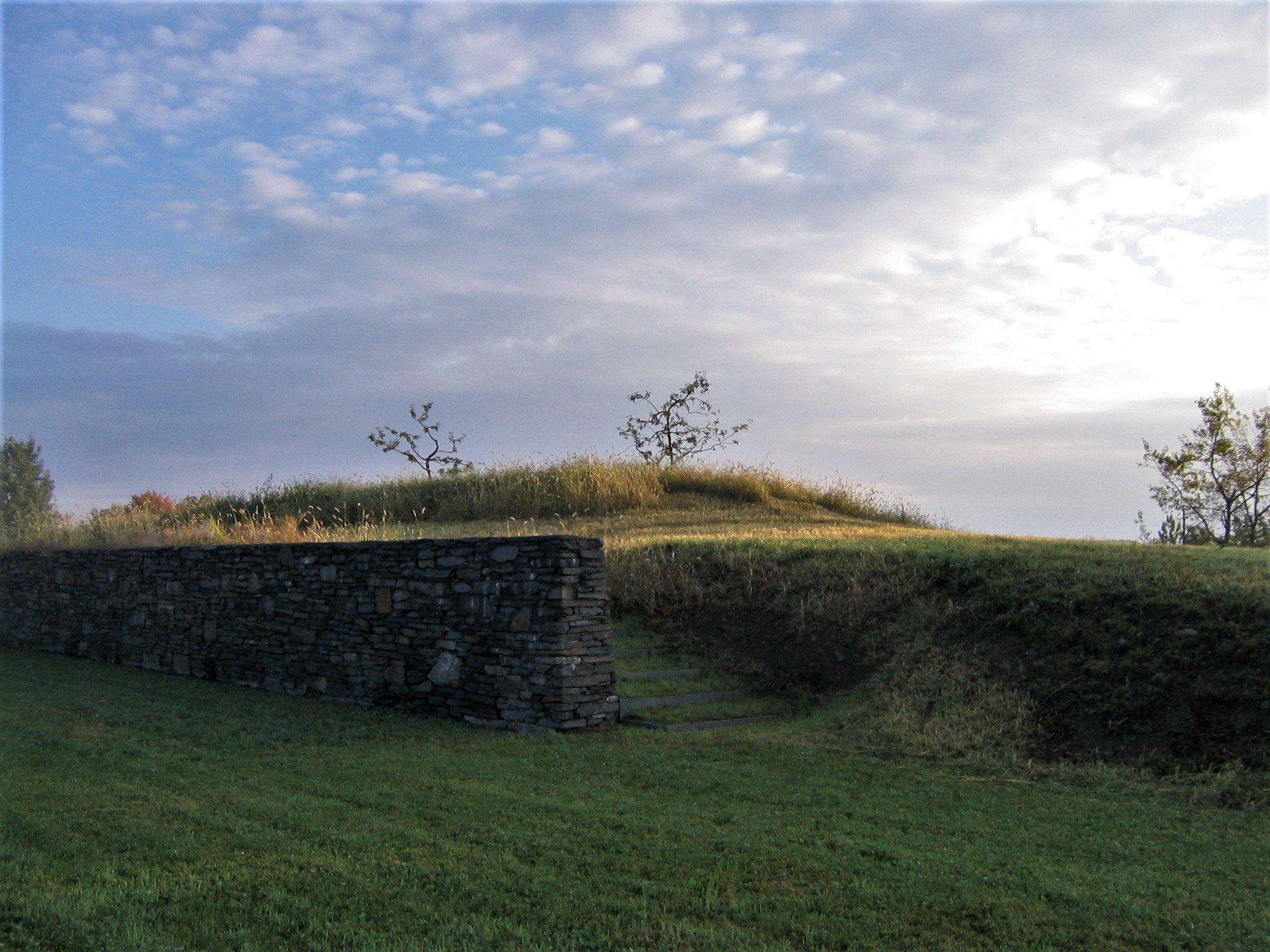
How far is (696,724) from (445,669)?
2316 mm

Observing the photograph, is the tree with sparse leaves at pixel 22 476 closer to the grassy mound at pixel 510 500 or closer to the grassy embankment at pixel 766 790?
the grassy mound at pixel 510 500

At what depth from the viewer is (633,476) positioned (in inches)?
773

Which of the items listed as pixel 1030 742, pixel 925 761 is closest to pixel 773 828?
pixel 925 761

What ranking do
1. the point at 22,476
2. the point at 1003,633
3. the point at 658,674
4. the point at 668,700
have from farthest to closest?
the point at 22,476 → the point at 658,674 → the point at 668,700 → the point at 1003,633

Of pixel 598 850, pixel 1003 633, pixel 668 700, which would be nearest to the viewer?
pixel 598 850

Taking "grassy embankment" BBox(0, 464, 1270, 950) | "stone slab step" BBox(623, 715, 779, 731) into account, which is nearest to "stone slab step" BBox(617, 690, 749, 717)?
"stone slab step" BBox(623, 715, 779, 731)

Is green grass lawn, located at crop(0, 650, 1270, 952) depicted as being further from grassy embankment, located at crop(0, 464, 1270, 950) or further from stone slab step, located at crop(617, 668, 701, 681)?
stone slab step, located at crop(617, 668, 701, 681)

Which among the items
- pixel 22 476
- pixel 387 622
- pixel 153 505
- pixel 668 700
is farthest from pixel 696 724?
pixel 22 476

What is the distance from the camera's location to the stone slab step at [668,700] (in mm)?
8453

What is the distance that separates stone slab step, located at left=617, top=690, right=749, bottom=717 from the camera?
845cm

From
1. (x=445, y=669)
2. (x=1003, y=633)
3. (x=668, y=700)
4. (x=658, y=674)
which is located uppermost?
(x=1003, y=633)

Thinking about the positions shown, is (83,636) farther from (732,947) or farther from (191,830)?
(732,947)

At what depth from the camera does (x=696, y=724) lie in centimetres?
820

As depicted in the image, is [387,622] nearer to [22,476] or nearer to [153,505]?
[153,505]
